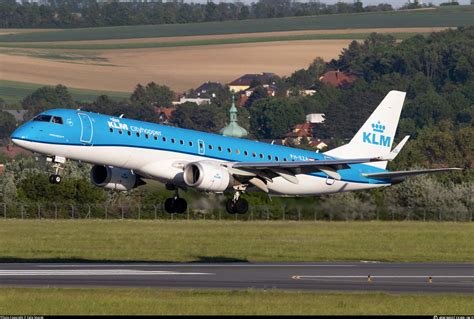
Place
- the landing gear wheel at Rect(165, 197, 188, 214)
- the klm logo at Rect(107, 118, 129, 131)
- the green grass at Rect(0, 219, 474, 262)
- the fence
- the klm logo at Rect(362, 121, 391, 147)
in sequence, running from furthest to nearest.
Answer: the fence < the klm logo at Rect(362, 121, 391, 147) < the green grass at Rect(0, 219, 474, 262) < the landing gear wheel at Rect(165, 197, 188, 214) < the klm logo at Rect(107, 118, 129, 131)

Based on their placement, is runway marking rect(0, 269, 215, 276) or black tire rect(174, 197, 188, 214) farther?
black tire rect(174, 197, 188, 214)

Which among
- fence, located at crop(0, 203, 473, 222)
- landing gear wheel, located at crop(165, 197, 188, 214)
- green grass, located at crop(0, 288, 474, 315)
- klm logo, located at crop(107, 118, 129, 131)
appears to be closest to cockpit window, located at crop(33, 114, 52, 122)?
klm logo, located at crop(107, 118, 129, 131)

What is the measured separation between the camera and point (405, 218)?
88.2m

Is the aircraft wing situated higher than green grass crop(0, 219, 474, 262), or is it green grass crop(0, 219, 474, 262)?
the aircraft wing

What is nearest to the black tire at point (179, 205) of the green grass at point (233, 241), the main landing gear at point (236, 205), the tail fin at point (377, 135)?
the main landing gear at point (236, 205)

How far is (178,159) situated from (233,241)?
1595cm

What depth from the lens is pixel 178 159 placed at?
58594 millimetres

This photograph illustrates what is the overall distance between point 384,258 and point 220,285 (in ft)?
62.1

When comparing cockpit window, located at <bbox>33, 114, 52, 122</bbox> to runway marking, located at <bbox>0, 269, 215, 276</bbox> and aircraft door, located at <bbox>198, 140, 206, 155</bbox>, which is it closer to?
runway marking, located at <bbox>0, 269, 215, 276</bbox>

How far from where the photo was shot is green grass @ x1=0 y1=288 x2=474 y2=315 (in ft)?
138

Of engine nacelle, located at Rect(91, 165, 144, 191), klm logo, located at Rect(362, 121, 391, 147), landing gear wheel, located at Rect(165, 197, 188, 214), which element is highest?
engine nacelle, located at Rect(91, 165, 144, 191)

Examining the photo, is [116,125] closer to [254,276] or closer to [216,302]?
[254,276]

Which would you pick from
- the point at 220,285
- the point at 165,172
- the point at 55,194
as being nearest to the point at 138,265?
the point at 165,172

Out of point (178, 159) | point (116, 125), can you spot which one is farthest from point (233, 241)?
point (116, 125)
